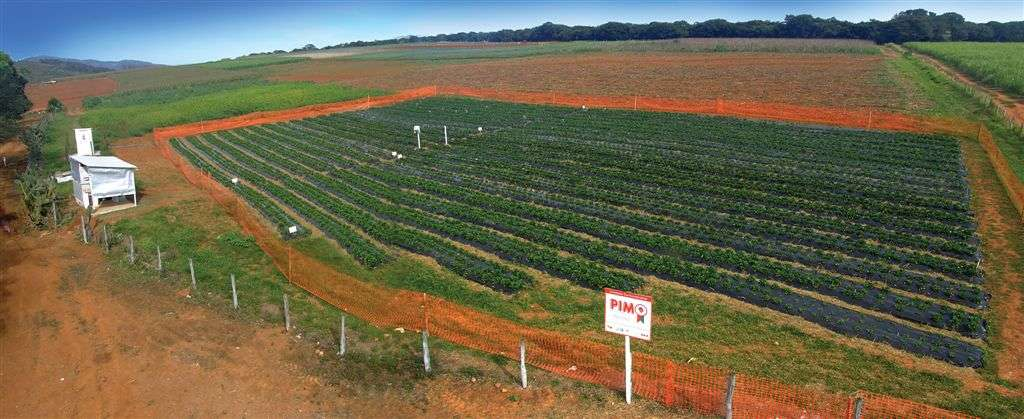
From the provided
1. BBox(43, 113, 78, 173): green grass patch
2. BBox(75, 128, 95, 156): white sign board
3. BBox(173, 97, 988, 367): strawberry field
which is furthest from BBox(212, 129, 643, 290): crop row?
BBox(43, 113, 78, 173): green grass patch

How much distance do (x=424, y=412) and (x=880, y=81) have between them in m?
51.4

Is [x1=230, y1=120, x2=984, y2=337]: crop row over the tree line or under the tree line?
under

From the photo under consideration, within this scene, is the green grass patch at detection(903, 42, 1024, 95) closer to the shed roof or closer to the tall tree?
the shed roof

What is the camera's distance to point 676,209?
20.8 m

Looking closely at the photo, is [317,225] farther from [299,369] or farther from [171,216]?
[299,369]

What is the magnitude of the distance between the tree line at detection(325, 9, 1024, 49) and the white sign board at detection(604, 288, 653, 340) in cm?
11728

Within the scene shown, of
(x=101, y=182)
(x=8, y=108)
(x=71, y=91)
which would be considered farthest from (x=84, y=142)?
(x=71, y=91)

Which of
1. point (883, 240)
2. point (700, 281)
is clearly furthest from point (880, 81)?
point (700, 281)

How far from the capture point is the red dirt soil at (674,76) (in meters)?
45.8

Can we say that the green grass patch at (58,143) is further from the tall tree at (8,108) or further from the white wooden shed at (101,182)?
the white wooden shed at (101,182)

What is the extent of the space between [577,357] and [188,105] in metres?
55.0

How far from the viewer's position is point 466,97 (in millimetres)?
53781

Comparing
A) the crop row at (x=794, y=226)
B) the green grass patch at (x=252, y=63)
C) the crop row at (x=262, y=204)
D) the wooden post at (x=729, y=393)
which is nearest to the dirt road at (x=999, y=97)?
the crop row at (x=794, y=226)

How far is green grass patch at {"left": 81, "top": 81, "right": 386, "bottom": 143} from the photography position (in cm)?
4694
